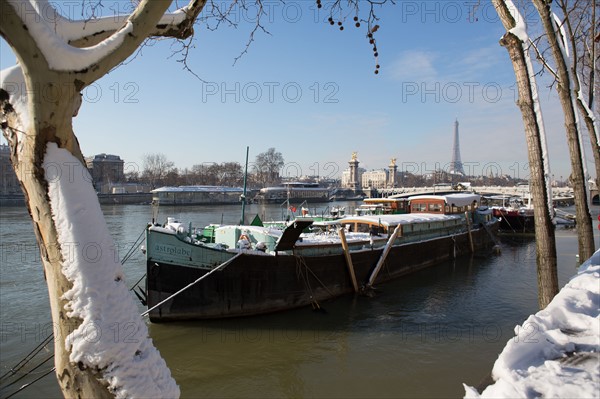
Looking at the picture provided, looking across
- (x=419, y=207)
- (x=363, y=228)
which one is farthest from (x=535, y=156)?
(x=419, y=207)

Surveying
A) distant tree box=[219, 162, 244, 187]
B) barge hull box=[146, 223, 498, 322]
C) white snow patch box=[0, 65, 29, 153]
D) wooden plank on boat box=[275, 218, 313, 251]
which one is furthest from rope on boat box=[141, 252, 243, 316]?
distant tree box=[219, 162, 244, 187]

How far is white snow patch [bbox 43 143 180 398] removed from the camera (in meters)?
2.80

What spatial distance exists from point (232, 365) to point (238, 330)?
7.42 ft

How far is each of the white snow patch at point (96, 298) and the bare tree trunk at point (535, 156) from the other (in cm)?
547

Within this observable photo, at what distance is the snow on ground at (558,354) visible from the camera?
301 centimetres

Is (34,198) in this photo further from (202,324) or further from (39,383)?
(202,324)

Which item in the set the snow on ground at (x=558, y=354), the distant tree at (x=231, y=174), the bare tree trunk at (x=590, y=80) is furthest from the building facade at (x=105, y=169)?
the snow on ground at (x=558, y=354)

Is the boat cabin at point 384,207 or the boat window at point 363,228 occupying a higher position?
the boat cabin at point 384,207

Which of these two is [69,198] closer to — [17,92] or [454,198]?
[17,92]

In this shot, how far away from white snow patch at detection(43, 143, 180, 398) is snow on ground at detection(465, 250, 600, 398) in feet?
8.36

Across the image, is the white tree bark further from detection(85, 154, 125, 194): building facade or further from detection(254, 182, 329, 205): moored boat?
detection(85, 154, 125, 194): building facade

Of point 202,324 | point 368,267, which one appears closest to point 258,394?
point 202,324

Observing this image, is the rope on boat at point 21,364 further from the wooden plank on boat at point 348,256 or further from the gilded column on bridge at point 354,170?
the gilded column on bridge at point 354,170

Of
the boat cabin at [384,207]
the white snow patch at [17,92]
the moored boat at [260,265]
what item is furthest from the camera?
the boat cabin at [384,207]
